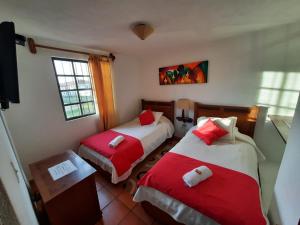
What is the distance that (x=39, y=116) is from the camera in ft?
7.01

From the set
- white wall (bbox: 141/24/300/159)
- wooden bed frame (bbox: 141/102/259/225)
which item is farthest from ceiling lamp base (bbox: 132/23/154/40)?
wooden bed frame (bbox: 141/102/259/225)

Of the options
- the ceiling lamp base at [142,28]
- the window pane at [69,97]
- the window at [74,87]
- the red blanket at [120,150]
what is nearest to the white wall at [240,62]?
the ceiling lamp base at [142,28]

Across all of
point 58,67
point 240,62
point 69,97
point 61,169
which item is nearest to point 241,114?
point 240,62

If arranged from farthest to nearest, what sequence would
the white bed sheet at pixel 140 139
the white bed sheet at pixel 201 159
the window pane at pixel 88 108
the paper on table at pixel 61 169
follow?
the window pane at pixel 88 108 < the white bed sheet at pixel 140 139 < the paper on table at pixel 61 169 < the white bed sheet at pixel 201 159

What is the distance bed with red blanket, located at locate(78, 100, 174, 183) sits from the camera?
1.99m

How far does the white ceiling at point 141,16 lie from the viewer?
120 cm

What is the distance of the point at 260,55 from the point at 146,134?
2.41 meters

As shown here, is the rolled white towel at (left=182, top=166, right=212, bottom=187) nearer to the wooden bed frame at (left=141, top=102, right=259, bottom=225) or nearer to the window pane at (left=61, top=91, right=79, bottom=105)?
the wooden bed frame at (left=141, top=102, right=259, bottom=225)

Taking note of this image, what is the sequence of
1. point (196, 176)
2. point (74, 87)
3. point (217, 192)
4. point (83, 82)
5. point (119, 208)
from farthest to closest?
1. point (83, 82)
2. point (74, 87)
3. point (119, 208)
4. point (196, 176)
5. point (217, 192)

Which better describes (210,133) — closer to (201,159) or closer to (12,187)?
(201,159)

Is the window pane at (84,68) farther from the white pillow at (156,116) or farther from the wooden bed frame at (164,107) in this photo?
the white pillow at (156,116)

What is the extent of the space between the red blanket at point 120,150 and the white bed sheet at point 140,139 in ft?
0.24

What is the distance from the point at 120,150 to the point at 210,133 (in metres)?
1.51

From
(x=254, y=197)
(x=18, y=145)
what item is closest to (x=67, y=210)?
(x=18, y=145)
